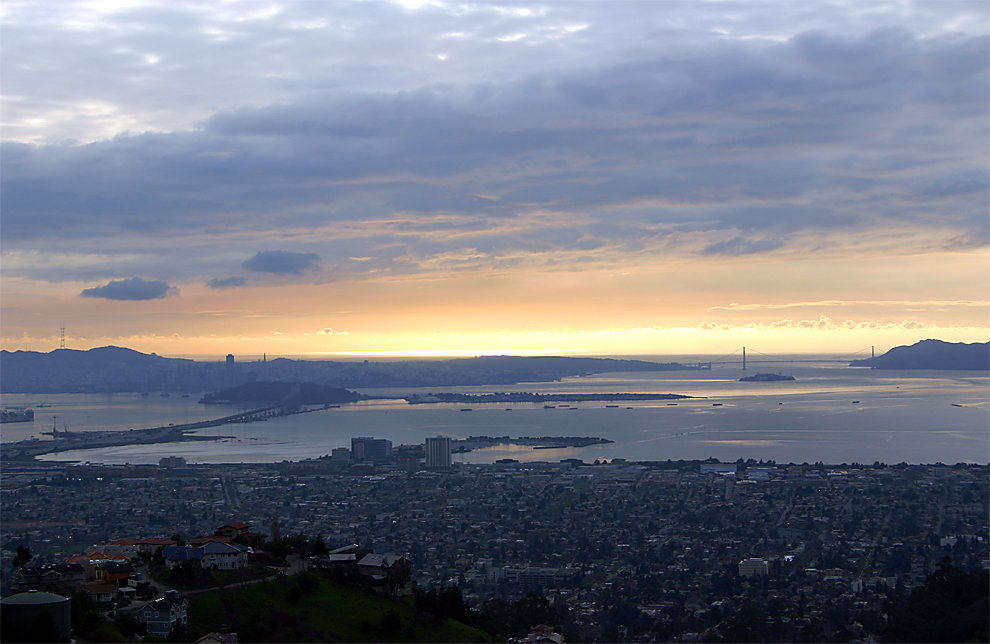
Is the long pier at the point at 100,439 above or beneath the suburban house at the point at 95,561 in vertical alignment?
beneath

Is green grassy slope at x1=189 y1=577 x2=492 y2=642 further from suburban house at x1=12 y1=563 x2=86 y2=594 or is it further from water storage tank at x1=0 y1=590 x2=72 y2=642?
water storage tank at x1=0 y1=590 x2=72 y2=642

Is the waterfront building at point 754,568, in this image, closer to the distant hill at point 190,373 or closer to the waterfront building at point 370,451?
the waterfront building at point 370,451

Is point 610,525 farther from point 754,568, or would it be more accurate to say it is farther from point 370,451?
point 370,451

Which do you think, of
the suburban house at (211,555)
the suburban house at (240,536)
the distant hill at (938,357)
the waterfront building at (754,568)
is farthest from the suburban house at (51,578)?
the distant hill at (938,357)

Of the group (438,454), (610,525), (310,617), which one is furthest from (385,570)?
(438,454)

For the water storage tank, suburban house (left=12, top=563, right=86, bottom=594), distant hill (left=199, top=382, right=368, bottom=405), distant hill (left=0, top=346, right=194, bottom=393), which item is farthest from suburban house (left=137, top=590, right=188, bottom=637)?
distant hill (left=0, top=346, right=194, bottom=393)

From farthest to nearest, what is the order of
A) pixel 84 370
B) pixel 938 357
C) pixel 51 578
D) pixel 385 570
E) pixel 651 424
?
pixel 938 357, pixel 84 370, pixel 651 424, pixel 385 570, pixel 51 578
